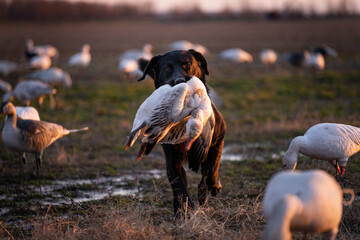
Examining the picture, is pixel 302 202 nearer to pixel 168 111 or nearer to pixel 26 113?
pixel 168 111

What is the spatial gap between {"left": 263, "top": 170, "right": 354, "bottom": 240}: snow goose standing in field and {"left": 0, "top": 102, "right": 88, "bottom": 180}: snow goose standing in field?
463 centimetres

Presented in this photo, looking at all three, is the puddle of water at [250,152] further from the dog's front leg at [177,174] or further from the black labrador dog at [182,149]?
the dog's front leg at [177,174]

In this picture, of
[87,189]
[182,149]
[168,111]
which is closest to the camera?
[168,111]

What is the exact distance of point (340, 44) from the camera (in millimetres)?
30547

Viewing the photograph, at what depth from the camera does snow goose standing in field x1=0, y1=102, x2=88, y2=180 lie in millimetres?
6312

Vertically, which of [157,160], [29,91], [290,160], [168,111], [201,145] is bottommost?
[157,160]

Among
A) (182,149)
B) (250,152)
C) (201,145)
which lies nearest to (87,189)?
(182,149)

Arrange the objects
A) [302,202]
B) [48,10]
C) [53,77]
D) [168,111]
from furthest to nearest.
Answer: [48,10] < [53,77] < [168,111] < [302,202]

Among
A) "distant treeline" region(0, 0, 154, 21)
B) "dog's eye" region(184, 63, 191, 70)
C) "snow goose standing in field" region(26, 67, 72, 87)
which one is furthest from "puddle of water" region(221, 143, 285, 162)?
"distant treeline" region(0, 0, 154, 21)

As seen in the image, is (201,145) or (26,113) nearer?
(201,145)

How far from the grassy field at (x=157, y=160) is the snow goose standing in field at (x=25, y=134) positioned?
20.2 inches

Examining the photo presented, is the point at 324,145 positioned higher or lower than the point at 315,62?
higher

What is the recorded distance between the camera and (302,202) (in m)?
2.54

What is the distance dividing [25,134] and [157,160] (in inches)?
90.7
